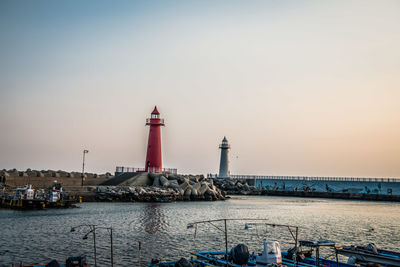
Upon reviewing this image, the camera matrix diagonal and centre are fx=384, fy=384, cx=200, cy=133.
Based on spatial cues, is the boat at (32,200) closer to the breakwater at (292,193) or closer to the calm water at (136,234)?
the calm water at (136,234)

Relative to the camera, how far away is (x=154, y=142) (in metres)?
56.8

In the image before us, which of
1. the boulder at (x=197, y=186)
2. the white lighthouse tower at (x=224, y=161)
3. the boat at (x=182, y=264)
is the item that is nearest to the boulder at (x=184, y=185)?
the boulder at (x=197, y=186)

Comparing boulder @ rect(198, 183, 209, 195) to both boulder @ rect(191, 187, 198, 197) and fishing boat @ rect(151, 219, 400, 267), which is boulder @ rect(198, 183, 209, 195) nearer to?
boulder @ rect(191, 187, 198, 197)

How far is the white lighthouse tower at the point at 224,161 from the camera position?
87.4 m

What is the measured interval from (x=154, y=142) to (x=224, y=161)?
3410 centimetres

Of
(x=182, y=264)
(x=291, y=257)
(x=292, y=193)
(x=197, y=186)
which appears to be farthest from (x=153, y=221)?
(x=292, y=193)

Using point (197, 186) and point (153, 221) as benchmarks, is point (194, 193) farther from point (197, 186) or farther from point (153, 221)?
point (153, 221)

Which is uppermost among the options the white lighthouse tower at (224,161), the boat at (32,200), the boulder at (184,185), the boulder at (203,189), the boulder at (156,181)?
the white lighthouse tower at (224,161)

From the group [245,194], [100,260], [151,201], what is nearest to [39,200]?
[151,201]

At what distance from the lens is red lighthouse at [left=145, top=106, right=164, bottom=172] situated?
57.0 meters

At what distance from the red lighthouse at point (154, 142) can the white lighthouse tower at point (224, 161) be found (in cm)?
3102

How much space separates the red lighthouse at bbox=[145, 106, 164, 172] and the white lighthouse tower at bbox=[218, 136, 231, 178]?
31019mm

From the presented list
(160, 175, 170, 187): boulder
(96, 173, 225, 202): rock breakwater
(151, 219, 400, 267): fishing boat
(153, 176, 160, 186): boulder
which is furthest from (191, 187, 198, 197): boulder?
(151, 219, 400, 267): fishing boat

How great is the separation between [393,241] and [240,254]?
1622 centimetres
